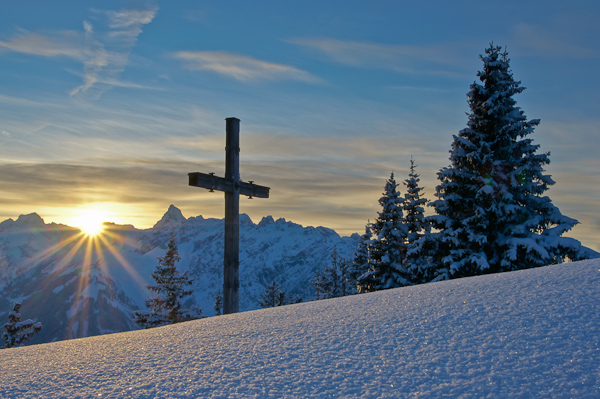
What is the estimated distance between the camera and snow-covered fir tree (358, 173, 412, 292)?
23472 millimetres

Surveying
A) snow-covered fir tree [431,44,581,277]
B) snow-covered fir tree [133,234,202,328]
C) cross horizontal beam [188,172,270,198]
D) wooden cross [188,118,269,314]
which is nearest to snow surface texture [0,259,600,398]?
wooden cross [188,118,269,314]

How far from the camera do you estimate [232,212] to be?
322 inches

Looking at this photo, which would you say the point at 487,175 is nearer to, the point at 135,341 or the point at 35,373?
the point at 135,341

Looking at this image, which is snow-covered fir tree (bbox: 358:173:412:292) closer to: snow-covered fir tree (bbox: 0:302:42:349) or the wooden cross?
the wooden cross

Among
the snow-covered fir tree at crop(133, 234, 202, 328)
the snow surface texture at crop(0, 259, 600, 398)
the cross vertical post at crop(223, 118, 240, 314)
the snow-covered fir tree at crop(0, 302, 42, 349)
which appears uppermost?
the cross vertical post at crop(223, 118, 240, 314)

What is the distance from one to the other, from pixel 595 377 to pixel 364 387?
1.44 meters

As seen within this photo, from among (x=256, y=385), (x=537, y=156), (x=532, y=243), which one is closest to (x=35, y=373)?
(x=256, y=385)

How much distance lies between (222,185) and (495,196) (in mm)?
12028

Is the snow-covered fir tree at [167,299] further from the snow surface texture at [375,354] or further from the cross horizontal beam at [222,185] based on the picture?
the snow surface texture at [375,354]

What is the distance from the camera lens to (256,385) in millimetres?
2979

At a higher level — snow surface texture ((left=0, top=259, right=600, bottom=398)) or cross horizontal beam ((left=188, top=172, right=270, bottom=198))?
cross horizontal beam ((left=188, top=172, right=270, bottom=198))

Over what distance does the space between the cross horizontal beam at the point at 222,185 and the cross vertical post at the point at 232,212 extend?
12 cm

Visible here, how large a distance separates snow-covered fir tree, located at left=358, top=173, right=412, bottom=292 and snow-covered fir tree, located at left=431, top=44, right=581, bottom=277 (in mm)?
5652

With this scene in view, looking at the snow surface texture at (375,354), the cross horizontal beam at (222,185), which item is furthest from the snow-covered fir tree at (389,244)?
the snow surface texture at (375,354)
